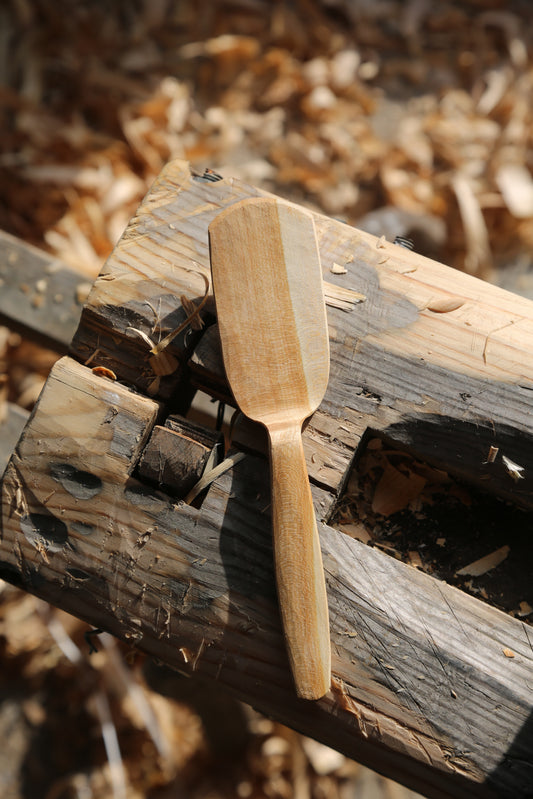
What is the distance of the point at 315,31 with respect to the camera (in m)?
2.13

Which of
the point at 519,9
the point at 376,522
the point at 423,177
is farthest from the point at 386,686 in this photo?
the point at 519,9

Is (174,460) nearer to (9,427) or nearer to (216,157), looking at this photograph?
(9,427)

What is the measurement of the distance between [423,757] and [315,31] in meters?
2.29

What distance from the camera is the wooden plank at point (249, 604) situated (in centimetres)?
71

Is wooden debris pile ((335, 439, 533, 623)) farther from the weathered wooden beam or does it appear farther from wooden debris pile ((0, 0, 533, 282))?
wooden debris pile ((0, 0, 533, 282))

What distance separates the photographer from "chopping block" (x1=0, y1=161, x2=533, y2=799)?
0.71m

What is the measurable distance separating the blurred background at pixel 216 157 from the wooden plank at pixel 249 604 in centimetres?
87

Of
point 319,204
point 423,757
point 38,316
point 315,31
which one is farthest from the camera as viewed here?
point 315,31

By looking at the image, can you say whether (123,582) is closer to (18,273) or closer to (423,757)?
(423,757)

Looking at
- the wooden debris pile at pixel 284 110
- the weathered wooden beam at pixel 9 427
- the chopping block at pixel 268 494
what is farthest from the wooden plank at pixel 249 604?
the wooden debris pile at pixel 284 110

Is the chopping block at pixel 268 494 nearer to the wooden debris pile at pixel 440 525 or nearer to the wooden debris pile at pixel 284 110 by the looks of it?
the wooden debris pile at pixel 440 525

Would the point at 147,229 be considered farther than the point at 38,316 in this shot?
No

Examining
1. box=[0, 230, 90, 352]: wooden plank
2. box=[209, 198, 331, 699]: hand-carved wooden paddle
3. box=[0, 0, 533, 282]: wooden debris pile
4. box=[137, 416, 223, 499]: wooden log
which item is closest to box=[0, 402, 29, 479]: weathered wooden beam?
box=[0, 230, 90, 352]: wooden plank

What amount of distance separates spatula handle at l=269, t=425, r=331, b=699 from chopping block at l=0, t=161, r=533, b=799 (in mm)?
41
